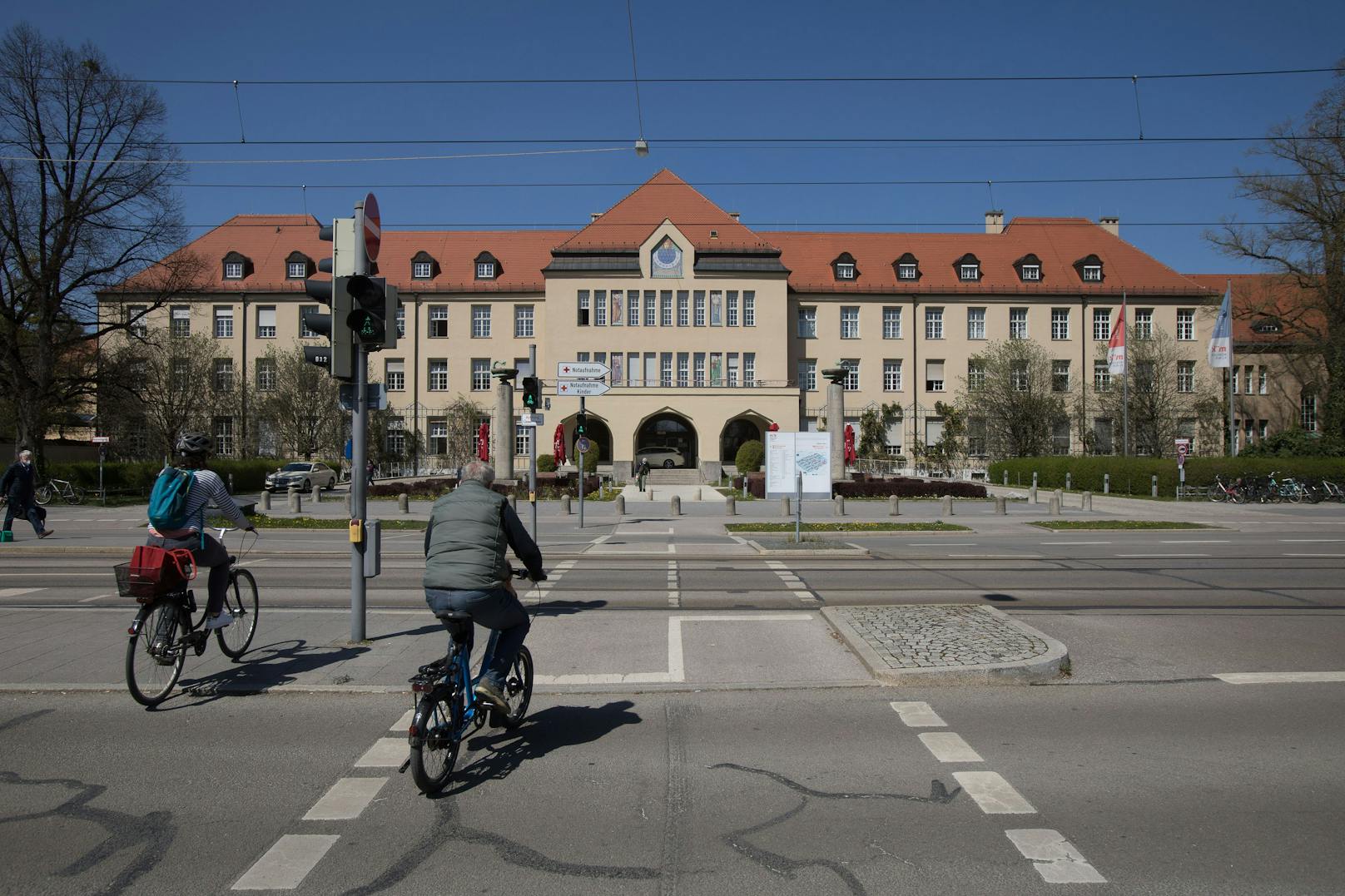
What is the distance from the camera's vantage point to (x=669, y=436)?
59969 mm

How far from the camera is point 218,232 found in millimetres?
67250

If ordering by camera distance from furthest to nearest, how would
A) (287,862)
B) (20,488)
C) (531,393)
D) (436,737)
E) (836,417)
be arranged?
1. (836,417)
2. (531,393)
3. (20,488)
4. (436,737)
5. (287,862)

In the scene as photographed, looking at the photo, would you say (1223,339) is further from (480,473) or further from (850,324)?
(480,473)

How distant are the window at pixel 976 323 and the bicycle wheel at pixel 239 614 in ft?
205

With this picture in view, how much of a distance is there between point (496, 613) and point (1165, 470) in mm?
39719

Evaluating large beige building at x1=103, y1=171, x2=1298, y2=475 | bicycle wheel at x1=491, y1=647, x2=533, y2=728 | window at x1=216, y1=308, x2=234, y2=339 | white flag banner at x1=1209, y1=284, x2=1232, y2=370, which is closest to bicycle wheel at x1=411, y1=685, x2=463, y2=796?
bicycle wheel at x1=491, y1=647, x2=533, y2=728

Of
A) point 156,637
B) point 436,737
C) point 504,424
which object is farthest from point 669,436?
point 436,737

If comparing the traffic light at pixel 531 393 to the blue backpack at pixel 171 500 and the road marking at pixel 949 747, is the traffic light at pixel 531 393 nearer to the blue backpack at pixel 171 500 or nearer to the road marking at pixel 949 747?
the blue backpack at pixel 171 500

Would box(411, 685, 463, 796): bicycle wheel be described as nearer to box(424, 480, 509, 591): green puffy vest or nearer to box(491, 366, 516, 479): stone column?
box(424, 480, 509, 591): green puffy vest

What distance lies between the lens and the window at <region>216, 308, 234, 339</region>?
208 ft

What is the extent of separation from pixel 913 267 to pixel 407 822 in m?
65.6

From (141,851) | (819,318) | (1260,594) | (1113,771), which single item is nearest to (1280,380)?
(819,318)

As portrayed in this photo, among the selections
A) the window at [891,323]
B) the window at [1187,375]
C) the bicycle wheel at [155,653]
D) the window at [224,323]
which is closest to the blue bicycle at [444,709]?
the bicycle wheel at [155,653]

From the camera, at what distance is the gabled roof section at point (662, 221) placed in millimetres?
59156
